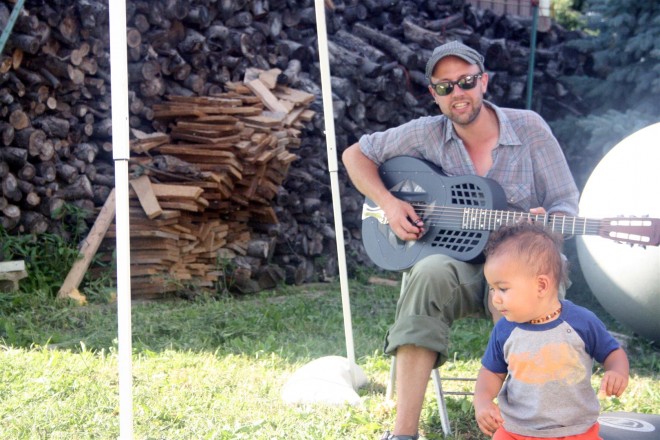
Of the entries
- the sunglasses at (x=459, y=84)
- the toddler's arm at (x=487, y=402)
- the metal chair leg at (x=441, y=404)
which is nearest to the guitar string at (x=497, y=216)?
the sunglasses at (x=459, y=84)

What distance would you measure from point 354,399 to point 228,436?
23.3 inches

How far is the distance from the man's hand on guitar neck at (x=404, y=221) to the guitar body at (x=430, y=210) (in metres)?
0.03

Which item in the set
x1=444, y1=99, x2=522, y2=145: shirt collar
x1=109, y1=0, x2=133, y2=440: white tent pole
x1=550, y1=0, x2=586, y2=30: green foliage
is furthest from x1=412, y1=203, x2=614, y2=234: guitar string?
x1=550, y1=0, x2=586, y2=30: green foliage

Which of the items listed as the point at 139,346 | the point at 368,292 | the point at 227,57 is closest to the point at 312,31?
the point at 227,57

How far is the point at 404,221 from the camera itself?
3293 millimetres

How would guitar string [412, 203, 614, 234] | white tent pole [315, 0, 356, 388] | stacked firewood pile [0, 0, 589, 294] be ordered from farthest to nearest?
stacked firewood pile [0, 0, 589, 294]
white tent pole [315, 0, 356, 388]
guitar string [412, 203, 614, 234]

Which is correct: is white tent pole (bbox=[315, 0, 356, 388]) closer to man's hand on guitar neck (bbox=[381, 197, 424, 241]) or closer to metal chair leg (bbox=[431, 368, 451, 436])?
man's hand on guitar neck (bbox=[381, 197, 424, 241])

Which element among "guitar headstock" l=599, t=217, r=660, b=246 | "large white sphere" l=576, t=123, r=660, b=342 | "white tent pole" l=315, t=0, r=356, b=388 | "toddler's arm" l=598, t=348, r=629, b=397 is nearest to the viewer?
"toddler's arm" l=598, t=348, r=629, b=397

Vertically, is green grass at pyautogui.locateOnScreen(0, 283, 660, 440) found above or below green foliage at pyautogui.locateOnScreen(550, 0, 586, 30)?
below

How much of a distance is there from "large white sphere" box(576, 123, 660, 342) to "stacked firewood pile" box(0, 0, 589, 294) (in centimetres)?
245

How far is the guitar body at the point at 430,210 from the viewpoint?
3174 millimetres

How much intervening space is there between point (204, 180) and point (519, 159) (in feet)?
10.3

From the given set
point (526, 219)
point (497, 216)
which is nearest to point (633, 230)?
point (526, 219)

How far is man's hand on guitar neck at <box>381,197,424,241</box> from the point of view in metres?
3.29
